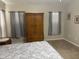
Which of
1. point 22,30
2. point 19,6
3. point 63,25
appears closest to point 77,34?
point 63,25

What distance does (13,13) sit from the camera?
580cm

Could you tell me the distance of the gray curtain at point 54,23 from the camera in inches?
249

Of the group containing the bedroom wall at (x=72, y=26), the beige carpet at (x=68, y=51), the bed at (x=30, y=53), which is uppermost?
the bedroom wall at (x=72, y=26)

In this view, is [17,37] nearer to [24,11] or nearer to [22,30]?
[22,30]

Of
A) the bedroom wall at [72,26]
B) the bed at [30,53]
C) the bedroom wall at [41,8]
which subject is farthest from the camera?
the bedroom wall at [41,8]

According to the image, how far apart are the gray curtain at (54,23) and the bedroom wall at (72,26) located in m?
0.51

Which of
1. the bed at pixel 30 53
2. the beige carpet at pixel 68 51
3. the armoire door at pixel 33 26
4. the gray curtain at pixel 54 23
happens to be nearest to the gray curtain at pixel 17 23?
the armoire door at pixel 33 26

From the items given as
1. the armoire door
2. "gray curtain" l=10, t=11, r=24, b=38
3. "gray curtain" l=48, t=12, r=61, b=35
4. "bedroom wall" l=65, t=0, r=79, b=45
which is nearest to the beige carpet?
"bedroom wall" l=65, t=0, r=79, b=45

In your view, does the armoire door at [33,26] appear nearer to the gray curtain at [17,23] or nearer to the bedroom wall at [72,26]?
the gray curtain at [17,23]

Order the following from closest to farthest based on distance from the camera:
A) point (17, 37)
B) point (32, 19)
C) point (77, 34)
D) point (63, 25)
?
point (77, 34), point (32, 19), point (17, 37), point (63, 25)

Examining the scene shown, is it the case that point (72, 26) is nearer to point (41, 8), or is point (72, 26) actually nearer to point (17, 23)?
point (41, 8)

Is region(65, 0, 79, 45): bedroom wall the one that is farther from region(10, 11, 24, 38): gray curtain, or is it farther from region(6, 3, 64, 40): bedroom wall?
region(10, 11, 24, 38): gray curtain

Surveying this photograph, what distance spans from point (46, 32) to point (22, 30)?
1500mm

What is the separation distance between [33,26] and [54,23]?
1.50 meters
